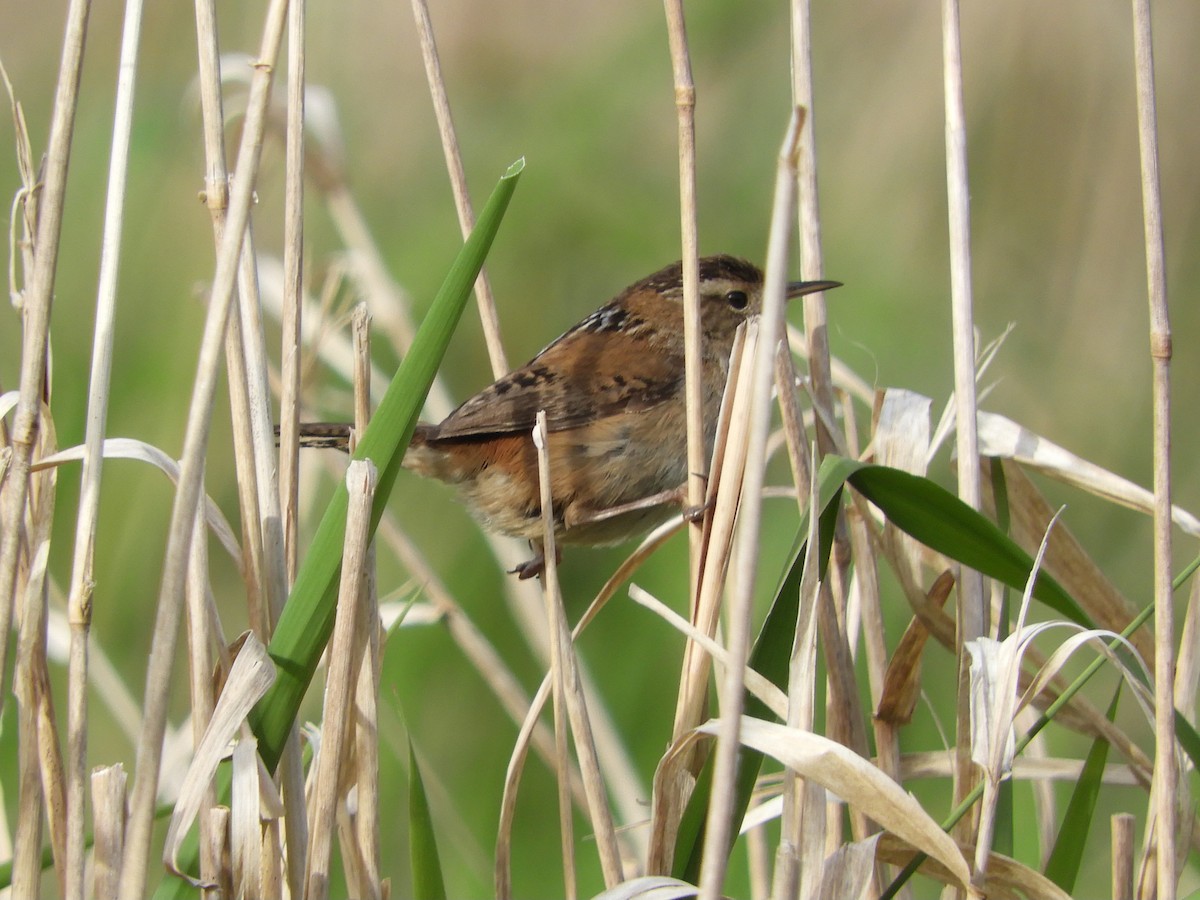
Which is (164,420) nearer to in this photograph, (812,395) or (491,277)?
(491,277)

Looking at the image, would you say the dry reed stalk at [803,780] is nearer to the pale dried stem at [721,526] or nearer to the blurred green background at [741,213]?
the pale dried stem at [721,526]

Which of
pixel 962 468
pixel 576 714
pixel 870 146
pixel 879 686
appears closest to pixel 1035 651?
pixel 879 686

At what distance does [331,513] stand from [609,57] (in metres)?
3.14

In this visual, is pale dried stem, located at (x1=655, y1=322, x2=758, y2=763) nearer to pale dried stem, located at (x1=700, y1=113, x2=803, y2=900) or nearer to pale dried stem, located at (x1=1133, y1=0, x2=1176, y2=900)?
pale dried stem, located at (x1=700, y1=113, x2=803, y2=900)

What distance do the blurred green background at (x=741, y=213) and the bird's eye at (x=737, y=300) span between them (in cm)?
70

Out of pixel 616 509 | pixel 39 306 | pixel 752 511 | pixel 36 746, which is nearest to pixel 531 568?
pixel 616 509

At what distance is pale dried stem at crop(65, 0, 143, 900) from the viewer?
162 centimetres

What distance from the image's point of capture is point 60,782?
175 centimetres

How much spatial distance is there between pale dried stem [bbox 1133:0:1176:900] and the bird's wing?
1.35 metres

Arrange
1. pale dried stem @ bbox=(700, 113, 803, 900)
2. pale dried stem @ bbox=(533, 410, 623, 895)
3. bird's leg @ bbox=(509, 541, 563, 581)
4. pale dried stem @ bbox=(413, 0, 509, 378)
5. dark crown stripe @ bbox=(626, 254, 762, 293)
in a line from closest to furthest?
pale dried stem @ bbox=(700, 113, 803, 900), pale dried stem @ bbox=(533, 410, 623, 895), pale dried stem @ bbox=(413, 0, 509, 378), bird's leg @ bbox=(509, 541, 563, 581), dark crown stripe @ bbox=(626, 254, 762, 293)

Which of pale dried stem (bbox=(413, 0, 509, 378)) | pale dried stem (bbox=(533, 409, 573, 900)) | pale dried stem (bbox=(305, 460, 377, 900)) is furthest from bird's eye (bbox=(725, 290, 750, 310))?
pale dried stem (bbox=(305, 460, 377, 900))

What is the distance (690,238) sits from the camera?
5.89 ft

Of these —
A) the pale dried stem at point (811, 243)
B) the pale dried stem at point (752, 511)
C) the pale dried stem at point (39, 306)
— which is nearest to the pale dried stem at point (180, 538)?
the pale dried stem at point (39, 306)

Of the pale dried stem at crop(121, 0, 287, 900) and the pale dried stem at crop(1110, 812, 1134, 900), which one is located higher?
the pale dried stem at crop(121, 0, 287, 900)
